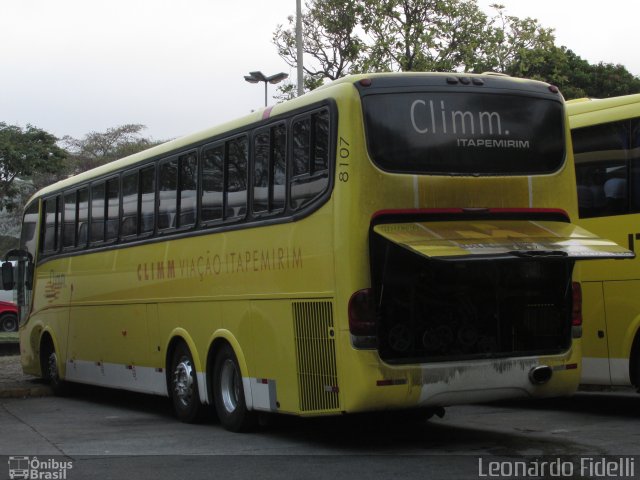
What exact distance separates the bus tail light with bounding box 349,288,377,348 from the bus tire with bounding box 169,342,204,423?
380 cm

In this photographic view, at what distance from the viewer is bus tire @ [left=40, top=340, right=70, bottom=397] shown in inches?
718

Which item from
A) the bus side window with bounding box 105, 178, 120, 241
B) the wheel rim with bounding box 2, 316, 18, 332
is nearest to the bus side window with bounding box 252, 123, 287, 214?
the bus side window with bounding box 105, 178, 120, 241

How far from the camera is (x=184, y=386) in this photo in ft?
43.6

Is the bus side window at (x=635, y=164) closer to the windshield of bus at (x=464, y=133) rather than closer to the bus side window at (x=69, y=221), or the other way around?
the windshield of bus at (x=464, y=133)

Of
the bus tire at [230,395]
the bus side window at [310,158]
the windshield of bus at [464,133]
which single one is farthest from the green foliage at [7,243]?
the windshield of bus at [464,133]

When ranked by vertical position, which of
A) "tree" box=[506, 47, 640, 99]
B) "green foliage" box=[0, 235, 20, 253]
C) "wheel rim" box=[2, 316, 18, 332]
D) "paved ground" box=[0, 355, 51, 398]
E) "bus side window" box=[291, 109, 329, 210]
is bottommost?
"paved ground" box=[0, 355, 51, 398]

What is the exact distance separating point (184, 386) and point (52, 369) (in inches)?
236

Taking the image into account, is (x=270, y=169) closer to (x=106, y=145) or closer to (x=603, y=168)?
(x=603, y=168)

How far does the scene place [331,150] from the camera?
991cm

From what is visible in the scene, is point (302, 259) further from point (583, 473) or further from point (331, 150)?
point (583, 473)

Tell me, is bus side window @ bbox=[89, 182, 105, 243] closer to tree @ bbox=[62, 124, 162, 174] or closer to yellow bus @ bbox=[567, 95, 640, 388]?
yellow bus @ bbox=[567, 95, 640, 388]

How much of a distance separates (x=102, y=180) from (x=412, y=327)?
306 inches

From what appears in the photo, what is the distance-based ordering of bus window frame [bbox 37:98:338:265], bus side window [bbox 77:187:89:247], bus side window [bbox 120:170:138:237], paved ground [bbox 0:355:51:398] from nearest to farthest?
1. bus window frame [bbox 37:98:338:265]
2. bus side window [bbox 120:170:138:237]
3. bus side window [bbox 77:187:89:247]
4. paved ground [bbox 0:355:51:398]

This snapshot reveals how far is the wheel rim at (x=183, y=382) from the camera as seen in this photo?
43.1 ft
